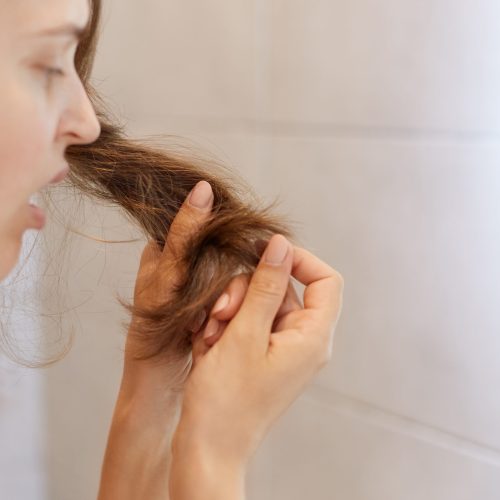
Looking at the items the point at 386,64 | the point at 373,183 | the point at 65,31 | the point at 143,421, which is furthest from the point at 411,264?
the point at 65,31

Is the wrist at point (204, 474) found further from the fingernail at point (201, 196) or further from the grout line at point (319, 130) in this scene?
the grout line at point (319, 130)

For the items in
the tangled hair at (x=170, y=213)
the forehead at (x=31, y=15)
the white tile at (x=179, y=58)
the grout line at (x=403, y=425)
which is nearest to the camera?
the forehead at (x=31, y=15)

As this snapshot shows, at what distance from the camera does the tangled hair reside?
1.92ft

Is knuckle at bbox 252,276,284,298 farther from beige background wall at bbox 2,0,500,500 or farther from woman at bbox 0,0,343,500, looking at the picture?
beige background wall at bbox 2,0,500,500

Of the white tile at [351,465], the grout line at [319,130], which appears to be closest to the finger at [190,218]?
the grout line at [319,130]

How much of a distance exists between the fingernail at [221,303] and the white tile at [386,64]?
0.27 metres

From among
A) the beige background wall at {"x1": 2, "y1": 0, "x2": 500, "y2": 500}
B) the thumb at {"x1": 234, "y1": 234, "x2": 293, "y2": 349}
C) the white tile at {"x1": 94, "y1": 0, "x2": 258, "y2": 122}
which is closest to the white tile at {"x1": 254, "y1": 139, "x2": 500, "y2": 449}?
the beige background wall at {"x1": 2, "y1": 0, "x2": 500, "y2": 500}

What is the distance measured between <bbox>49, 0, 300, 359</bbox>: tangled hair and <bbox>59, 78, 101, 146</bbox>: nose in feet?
0.23

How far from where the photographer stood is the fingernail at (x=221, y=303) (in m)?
0.56

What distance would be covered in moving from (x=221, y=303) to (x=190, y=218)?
8cm

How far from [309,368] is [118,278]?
522mm

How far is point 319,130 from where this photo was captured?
0.79 m

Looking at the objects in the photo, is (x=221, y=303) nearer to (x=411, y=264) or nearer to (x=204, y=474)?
(x=204, y=474)

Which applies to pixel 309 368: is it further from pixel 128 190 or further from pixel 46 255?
pixel 46 255
